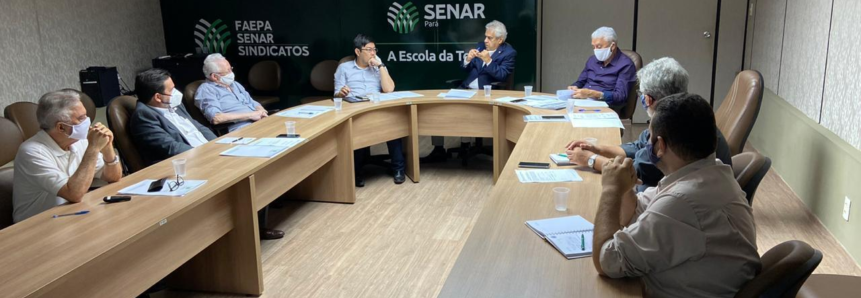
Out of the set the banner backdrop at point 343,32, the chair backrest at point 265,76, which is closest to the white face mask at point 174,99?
the chair backrest at point 265,76

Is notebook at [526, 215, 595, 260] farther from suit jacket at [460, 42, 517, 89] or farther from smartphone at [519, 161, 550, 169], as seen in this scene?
suit jacket at [460, 42, 517, 89]

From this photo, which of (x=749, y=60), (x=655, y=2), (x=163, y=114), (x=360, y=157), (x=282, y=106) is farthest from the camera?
(x=282, y=106)

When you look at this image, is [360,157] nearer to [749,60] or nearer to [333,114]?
[333,114]

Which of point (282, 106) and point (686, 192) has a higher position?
point (686, 192)

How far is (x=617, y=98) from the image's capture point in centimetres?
475

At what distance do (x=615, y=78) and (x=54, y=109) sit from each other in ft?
12.1

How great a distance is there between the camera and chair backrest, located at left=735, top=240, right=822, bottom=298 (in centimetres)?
163

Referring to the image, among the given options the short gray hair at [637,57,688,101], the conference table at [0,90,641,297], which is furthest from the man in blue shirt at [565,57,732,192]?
the conference table at [0,90,641,297]

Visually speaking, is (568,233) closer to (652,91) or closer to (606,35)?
(652,91)

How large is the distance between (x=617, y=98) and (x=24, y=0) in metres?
5.06

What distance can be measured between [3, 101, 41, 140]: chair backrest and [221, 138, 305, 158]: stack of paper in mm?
2066

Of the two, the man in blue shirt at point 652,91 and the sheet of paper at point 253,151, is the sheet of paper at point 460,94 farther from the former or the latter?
the man in blue shirt at point 652,91

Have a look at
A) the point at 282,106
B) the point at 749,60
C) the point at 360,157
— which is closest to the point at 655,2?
the point at 749,60

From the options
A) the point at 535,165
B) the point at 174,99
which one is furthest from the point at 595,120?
the point at 174,99
